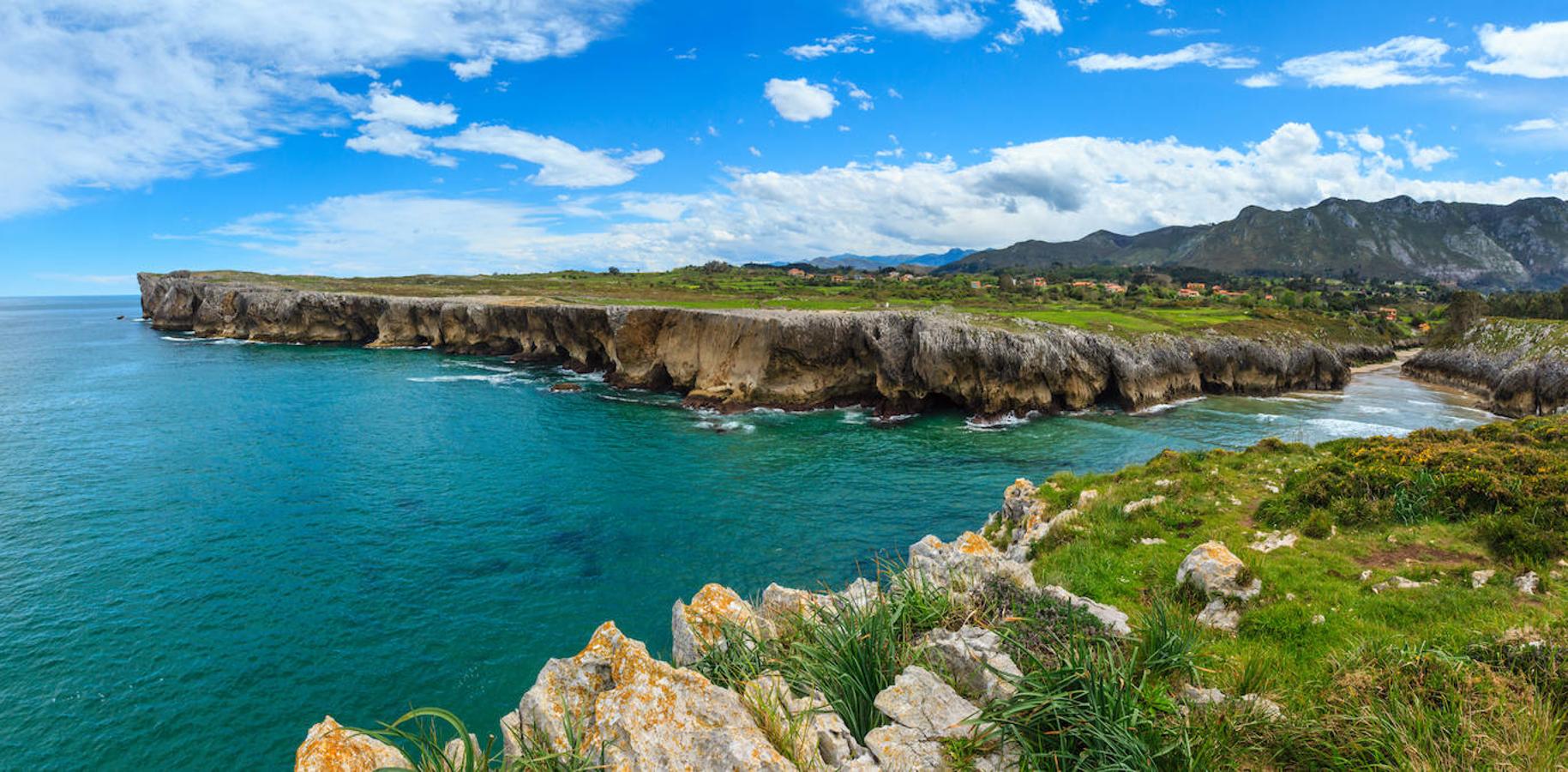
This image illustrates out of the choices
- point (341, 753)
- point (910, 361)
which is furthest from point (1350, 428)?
point (341, 753)

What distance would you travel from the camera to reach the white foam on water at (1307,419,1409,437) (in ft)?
118

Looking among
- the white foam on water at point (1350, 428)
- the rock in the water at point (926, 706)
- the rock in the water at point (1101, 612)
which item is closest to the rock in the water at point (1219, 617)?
the rock in the water at point (1101, 612)

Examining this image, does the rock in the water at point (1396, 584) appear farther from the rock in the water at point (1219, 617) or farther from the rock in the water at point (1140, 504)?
the rock in the water at point (1140, 504)

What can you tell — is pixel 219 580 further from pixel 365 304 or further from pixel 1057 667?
pixel 365 304

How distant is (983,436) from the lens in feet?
122

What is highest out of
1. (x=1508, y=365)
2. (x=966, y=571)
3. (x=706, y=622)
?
(x=966, y=571)

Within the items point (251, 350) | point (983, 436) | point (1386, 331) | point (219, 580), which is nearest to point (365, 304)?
point (251, 350)

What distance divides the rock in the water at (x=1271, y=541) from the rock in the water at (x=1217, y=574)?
1826mm

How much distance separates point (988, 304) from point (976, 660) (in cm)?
7006

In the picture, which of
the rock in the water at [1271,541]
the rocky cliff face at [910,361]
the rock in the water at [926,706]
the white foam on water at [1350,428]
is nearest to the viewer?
the rock in the water at [926,706]

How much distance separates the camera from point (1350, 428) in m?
37.6

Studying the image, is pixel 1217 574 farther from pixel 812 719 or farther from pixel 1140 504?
pixel 812 719

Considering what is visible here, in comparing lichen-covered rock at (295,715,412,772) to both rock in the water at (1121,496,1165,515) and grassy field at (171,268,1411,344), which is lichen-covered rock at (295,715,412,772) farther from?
grassy field at (171,268,1411,344)

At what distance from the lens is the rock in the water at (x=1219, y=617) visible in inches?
353
